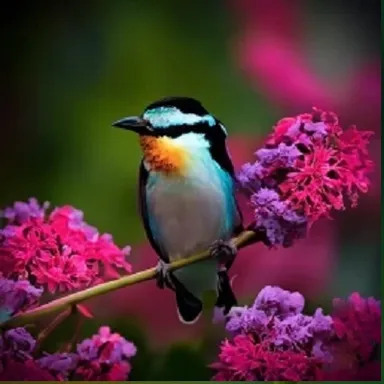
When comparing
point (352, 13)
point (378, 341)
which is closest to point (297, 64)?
point (352, 13)

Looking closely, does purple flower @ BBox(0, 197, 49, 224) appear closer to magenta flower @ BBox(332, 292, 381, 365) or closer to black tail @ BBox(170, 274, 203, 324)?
black tail @ BBox(170, 274, 203, 324)

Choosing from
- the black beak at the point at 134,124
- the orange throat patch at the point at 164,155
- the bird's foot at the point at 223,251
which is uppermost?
the black beak at the point at 134,124

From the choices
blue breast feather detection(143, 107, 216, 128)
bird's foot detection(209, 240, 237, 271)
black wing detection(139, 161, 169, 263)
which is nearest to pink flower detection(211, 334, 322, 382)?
bird's foot detection(209, 240, 237, 271)

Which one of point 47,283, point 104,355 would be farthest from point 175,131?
point 104,355

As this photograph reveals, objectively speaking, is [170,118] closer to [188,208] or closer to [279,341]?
[188,208]

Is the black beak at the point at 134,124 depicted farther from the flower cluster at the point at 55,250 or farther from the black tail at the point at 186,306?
the black tail at the point at 186,306

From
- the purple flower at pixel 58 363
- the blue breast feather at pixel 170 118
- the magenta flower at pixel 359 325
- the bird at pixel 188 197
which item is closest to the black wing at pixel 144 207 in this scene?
the bird at pixel 188 197
